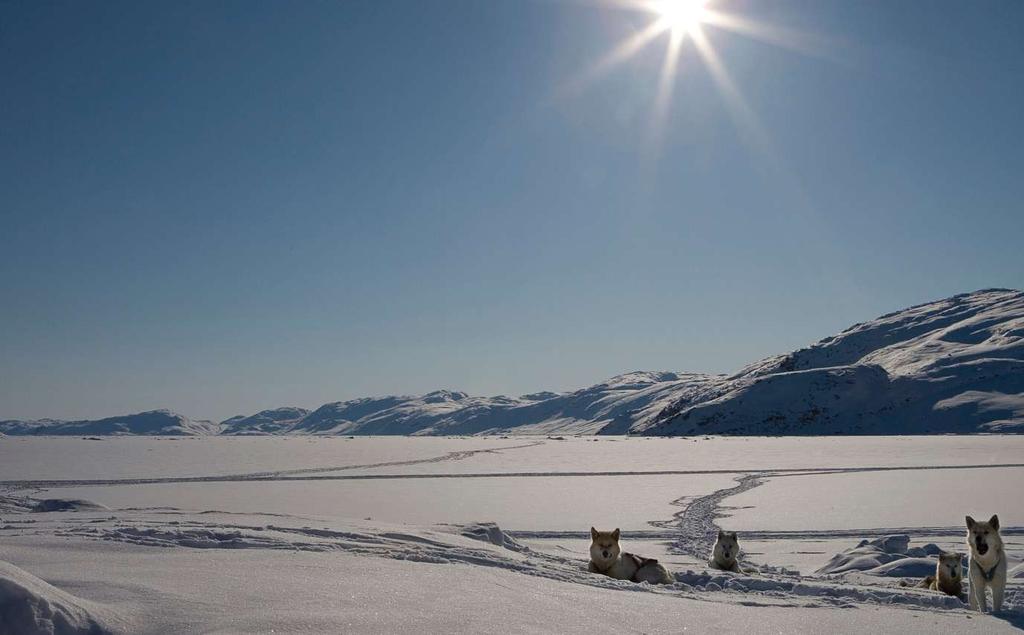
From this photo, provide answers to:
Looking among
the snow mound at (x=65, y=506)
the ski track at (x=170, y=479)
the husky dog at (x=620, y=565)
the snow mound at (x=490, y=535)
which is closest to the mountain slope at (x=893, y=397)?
the ski track at (x=170, y=479)

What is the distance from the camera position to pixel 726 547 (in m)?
10.7

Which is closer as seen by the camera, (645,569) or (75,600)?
(75,600)

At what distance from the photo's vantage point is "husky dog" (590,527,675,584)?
9.28 m

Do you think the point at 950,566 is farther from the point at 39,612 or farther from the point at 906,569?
the point at 39,612

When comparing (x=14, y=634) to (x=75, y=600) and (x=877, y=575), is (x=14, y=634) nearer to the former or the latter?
(x=75, y=600)

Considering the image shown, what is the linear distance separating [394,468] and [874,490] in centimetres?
2014

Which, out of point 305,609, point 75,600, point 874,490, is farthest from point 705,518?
point 75,600

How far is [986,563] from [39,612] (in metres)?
8.45

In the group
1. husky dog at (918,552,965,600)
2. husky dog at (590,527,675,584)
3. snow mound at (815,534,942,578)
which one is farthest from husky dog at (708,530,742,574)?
husky dog at (918,552,965,600)

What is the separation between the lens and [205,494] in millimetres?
21891

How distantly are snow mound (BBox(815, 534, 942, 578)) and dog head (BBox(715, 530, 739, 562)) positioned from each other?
1.48m

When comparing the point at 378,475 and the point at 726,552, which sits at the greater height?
the point at 378,475

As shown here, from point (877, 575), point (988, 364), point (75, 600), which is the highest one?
point (988, 364)

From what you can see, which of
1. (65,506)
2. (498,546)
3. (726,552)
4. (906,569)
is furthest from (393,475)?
(906,569)
